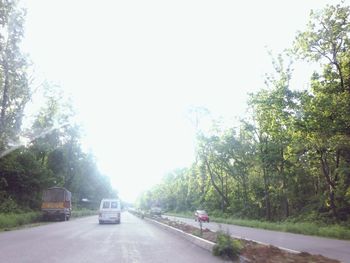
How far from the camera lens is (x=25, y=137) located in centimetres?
5681

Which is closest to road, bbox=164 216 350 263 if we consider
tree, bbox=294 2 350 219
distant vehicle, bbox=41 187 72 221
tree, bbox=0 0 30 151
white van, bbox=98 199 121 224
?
tree, bbox=294 2 350 219

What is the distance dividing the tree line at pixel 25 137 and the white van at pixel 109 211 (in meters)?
9.34

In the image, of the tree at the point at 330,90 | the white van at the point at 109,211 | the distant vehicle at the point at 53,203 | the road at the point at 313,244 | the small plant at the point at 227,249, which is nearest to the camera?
the small plant at the point at 227,249

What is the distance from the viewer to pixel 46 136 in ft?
209

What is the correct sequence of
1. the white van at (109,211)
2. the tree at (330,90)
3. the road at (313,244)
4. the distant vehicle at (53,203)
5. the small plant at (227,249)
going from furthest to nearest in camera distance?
the distant vehicle at (53,203) → the white van at (109,211) → the tree at (330,90) → the road at (313,244) → the small plant at (227,249)

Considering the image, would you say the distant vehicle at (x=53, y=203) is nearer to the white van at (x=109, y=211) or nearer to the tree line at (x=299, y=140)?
the white van at (x=109, y=211)

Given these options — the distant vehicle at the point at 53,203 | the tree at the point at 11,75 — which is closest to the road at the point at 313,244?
the tree at the point at 11,75

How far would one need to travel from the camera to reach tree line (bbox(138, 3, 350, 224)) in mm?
34500

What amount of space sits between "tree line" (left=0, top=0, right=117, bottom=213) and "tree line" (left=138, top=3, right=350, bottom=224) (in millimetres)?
20553

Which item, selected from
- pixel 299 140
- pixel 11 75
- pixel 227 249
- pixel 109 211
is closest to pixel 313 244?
pixel 227 249

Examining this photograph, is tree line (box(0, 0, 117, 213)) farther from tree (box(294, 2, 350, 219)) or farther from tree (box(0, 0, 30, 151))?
tree (box(294, 2, 350, 219))

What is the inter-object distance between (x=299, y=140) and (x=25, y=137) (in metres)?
34.7

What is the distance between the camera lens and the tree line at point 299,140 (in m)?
34.5

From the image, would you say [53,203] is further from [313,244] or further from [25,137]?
[313,244]
